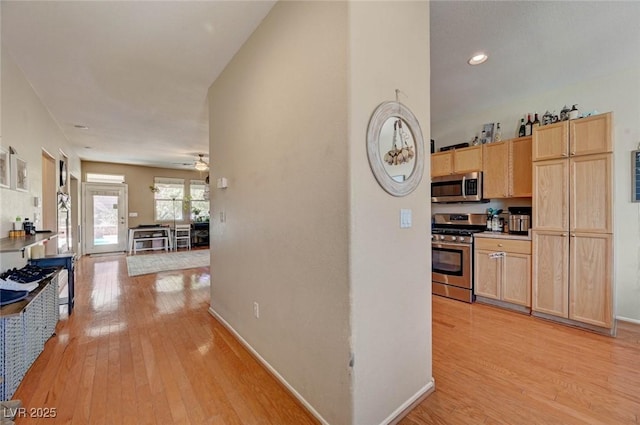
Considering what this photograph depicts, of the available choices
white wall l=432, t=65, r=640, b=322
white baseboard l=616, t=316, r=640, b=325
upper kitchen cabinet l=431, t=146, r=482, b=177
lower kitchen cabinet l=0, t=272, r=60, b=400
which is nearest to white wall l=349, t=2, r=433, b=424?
lower kitchen cabinet l=0, t=272, r=60, b=400

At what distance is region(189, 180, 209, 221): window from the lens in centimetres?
894

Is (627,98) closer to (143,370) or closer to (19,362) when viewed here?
(143,370)

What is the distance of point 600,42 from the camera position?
2340mm

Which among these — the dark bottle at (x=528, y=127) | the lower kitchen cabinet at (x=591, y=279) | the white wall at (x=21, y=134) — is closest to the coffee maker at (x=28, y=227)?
the white wall at (x=21, y=134)

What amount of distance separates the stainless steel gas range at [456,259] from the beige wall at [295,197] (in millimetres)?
2671

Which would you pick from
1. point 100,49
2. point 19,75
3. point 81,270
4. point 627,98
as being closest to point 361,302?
point 100,49

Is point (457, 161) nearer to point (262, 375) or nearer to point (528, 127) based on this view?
point (528, 127)

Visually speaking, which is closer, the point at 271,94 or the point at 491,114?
the point at 271,94

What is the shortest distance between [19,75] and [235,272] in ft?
9.79

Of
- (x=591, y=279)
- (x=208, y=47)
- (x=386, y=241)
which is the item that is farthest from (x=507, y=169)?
(x=208, y=47)

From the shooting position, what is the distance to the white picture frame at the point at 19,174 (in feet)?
8.29

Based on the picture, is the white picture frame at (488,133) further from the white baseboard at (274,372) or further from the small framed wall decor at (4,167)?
the small framed wall decor at (4,167)

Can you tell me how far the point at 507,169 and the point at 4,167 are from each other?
527 cm

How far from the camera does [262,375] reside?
77.5 inches
